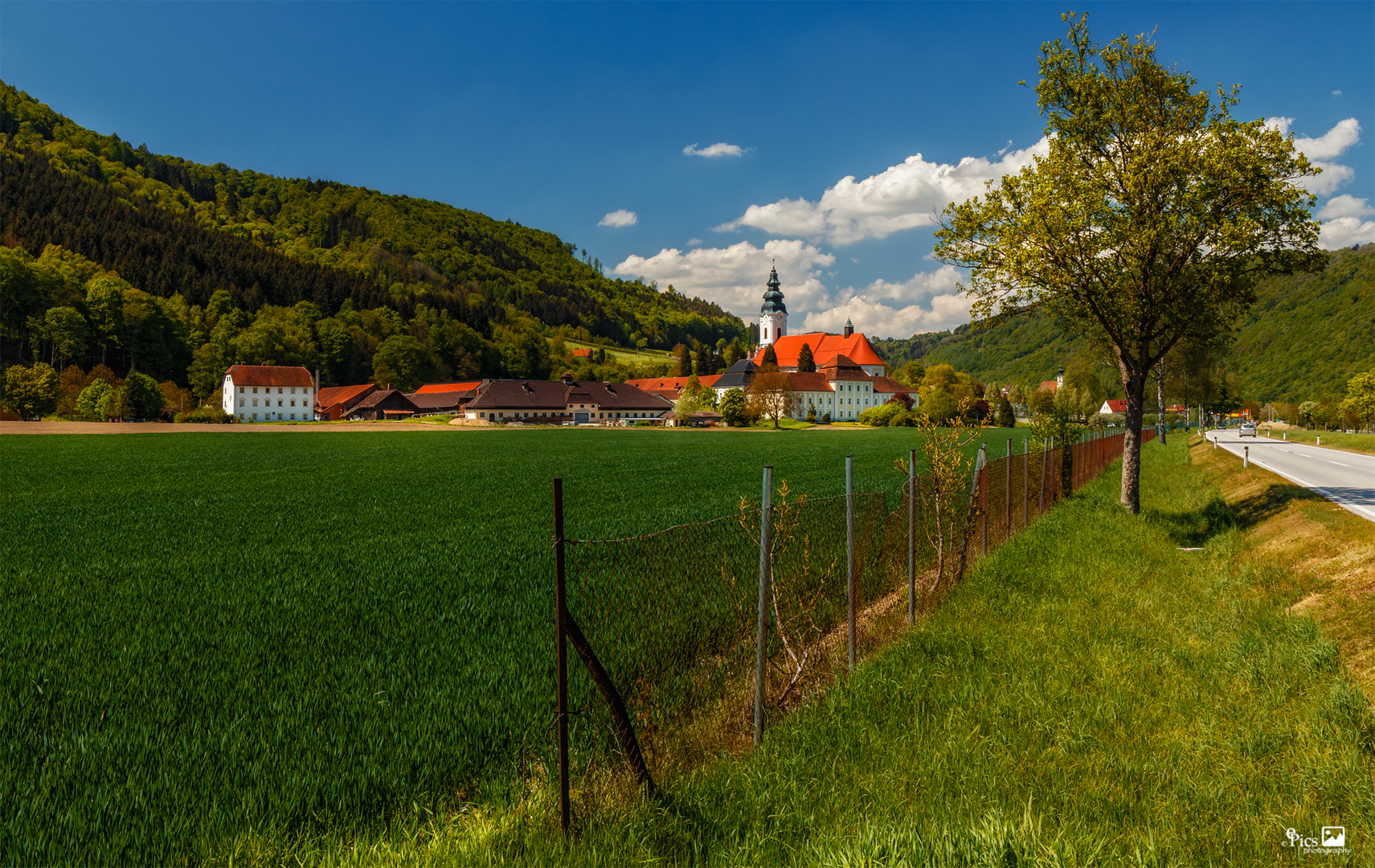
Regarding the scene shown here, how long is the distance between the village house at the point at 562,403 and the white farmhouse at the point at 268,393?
110 ft

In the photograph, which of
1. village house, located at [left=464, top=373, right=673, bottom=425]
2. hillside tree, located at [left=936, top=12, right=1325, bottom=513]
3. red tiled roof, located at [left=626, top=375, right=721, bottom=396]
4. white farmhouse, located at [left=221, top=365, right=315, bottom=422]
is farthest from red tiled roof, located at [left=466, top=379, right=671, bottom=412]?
hillside tree, located at [left=936, top=12, right=1325, bottom=513]

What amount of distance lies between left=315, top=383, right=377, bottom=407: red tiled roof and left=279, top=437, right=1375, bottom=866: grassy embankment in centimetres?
13539

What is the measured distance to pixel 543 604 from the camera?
24.1 feet

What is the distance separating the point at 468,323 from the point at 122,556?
16706 cm

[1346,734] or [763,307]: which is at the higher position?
[763,307]

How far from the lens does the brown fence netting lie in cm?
427

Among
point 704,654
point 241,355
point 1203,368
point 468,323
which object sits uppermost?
point 468,323

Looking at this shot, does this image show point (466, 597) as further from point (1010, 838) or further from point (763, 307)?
point (763, 307)

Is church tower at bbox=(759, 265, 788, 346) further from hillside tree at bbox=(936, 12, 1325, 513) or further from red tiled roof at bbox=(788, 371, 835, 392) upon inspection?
hillside tree at bbox=(936, 12, 1325, 513)

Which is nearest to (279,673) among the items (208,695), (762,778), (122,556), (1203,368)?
(208,695)

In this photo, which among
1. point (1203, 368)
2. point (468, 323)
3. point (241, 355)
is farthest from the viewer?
point (468, 323)

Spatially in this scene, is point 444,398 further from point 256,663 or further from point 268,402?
point 256,663

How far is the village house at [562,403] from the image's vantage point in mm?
115750

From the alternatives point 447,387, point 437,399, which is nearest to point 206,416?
point 437,399
